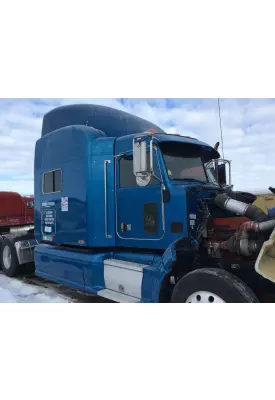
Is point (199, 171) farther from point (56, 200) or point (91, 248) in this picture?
point (56, 200)

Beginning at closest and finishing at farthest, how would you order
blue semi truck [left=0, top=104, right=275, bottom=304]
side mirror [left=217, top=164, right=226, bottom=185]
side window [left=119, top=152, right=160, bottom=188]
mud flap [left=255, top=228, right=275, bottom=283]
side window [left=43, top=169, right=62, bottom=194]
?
1. mud flap [left=255, top=228, right=275, bottom=283]
2. blue semi truck [left=0, top=104, right=275, bottom=304]
3. side window [left=119, top=152, right=160, bottom=188]
4. side mirror [left=217, top=164, right=226, bottom=185]
5. side window [left=43, top=169, right=62, bottom=194]

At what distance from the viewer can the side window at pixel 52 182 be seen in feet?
19.0

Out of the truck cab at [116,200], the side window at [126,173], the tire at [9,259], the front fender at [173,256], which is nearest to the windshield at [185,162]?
the truck cab at [116,200]

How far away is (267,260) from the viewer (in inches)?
133

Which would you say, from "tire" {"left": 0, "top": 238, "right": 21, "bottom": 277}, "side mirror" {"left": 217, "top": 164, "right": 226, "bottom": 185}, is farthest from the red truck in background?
"side mirror" {"left": 217, "top": 164, "right": 226, "bottom": 185}

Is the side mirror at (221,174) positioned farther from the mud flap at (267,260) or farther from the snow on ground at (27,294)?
the snow on ground at (27,294)

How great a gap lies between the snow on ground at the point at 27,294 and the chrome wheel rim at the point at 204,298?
2.61m

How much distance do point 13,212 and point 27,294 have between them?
4155 millimetres

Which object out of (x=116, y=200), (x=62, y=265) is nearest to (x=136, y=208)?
(x=116, y=200)

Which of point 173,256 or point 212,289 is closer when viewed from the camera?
point 212,289

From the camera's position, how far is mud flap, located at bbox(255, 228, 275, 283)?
3264mm

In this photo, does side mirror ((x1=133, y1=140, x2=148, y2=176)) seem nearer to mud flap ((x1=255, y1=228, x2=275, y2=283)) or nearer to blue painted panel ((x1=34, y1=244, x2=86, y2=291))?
mud flap ((x1=255, y1=228, x2=275, y2=283))

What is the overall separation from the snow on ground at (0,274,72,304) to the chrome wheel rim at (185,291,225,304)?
2.61 m

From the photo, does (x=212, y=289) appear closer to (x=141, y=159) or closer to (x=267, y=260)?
(x=267, y=260)
